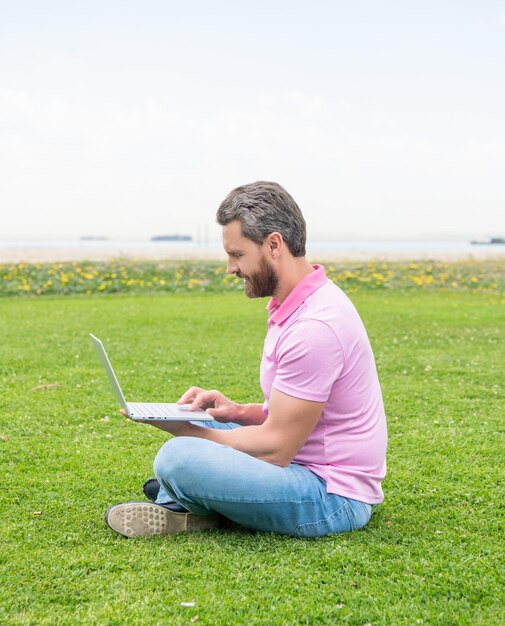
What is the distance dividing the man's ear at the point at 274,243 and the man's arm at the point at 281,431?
599 millimetres

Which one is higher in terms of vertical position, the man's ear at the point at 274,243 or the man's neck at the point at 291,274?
the man's ear at the point at 274,243

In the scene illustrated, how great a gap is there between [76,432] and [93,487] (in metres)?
1.21

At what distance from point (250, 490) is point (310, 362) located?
2.02 ft

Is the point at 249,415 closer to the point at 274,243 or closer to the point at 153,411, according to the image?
the point at 153,411

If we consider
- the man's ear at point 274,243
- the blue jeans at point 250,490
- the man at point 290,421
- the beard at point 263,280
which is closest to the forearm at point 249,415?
the man at point 290,421

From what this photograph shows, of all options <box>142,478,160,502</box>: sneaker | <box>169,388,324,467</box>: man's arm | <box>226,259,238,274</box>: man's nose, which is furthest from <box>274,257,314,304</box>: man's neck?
<box>142,478,160,502</box>: sneaker

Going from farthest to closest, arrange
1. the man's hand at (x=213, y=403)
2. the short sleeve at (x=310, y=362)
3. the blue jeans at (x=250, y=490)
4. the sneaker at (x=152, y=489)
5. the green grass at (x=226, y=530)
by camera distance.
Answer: the sneaker at (x=152, y=489) < the man's hand at (x=213, y=403) < the blue jeans at (x=250, y=490) < the short sleeve at (x=310, y=362) < the green grass at (x=226, y=530)

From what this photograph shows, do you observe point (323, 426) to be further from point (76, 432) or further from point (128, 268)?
point (128, 268)

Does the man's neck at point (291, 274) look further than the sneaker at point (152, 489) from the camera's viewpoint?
No

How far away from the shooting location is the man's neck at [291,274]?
348 cm

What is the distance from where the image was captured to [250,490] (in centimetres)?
335

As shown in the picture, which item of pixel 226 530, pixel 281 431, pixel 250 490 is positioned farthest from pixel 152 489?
pixel 281 431

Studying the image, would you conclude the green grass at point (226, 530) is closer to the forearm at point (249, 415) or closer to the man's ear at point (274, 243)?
the forearm at point (249, 415)

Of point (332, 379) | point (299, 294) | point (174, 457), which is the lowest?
point (174, 457)
